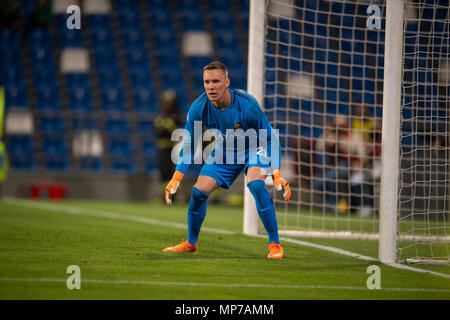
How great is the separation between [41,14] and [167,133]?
198 inches

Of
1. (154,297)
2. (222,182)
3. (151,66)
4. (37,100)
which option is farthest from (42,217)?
(151,66)

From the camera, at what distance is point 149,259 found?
5.17 metres

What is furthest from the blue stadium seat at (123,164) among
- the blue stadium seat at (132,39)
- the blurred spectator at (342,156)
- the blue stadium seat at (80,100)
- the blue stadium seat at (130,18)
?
the blurred spectator at (342,156)

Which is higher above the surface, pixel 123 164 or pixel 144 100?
pixel 144 100

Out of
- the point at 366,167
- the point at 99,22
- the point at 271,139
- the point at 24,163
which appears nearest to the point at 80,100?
the point at 24,163

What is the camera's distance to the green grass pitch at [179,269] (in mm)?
3926

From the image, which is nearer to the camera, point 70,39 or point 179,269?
point 179,269

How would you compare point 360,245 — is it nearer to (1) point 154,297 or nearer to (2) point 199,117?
(2) point 199,117

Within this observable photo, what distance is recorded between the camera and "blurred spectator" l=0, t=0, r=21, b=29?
16.1m

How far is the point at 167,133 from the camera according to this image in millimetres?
13945

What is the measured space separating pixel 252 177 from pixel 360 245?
201cm

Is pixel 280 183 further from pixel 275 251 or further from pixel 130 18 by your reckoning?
pixel 130 18

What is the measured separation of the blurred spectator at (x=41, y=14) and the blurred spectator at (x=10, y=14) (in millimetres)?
345

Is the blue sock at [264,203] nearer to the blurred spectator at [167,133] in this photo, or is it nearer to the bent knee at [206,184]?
the bent knee at [206,184]
